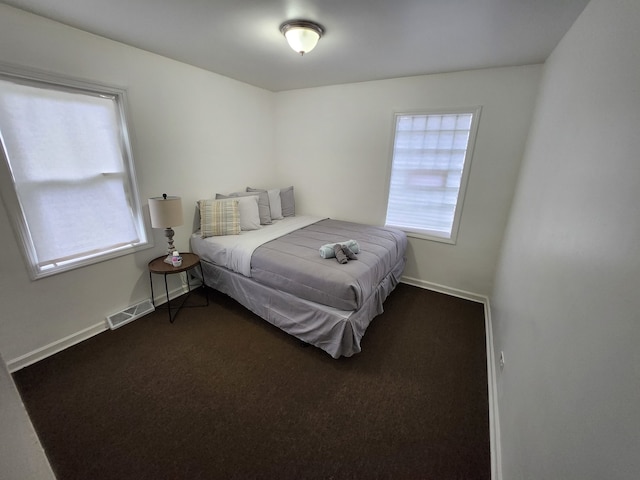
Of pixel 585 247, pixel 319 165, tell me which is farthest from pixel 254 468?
pixel 319 165

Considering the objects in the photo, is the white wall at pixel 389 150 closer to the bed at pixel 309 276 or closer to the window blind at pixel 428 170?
the window blind at pixel 428 170

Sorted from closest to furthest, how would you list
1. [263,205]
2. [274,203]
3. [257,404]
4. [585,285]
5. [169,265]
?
1. [585,285]
2. [257,404]
3. [169,265]
4. [263,205]
5. [274,203]

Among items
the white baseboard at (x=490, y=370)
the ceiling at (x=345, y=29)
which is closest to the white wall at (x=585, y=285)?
the white baseboard at (x=490, y=370)

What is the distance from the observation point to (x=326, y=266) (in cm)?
206

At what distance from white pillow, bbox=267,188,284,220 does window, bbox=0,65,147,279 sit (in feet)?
4.94

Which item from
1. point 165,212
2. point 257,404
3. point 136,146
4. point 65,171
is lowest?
point 257,404

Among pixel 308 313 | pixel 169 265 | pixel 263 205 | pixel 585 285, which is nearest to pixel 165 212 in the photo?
pixel 169 265

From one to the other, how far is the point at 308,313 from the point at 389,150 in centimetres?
214

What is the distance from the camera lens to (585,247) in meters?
0.86

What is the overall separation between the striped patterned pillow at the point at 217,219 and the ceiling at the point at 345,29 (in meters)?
1.40

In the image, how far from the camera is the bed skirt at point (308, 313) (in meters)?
1.92

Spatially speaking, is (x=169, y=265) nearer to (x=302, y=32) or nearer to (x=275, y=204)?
(x=275, y=204)

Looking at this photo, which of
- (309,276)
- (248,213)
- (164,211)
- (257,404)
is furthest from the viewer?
(248,213)

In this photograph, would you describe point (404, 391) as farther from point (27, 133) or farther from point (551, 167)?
point (27, 133)
